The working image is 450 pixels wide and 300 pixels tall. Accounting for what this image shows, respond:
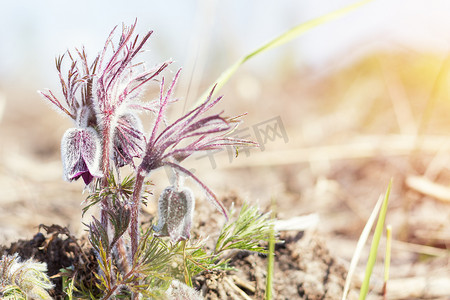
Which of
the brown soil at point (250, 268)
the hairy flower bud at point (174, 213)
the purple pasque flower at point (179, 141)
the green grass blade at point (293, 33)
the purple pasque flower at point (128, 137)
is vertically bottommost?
the brown soil at point (250, 268)

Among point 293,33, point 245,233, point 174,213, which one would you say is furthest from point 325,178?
point 174,213

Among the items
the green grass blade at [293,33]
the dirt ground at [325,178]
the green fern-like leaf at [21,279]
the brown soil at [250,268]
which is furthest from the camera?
the dirt ground at [325,178]

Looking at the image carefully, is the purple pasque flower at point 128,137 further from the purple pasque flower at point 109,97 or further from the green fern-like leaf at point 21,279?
the green fern-like leaf at point 21,279

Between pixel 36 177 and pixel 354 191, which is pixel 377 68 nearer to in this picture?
pixel 354 191

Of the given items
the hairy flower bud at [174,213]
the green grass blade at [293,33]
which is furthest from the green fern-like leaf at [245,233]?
the green grass blade at [293,33]

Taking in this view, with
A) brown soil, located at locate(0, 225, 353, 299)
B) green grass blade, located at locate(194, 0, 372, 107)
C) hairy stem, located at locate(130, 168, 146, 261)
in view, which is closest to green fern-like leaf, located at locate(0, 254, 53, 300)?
brown soil, located at locate(0, 225, 353, 299)

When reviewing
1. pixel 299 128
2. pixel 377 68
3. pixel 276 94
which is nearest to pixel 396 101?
pixel 299 128

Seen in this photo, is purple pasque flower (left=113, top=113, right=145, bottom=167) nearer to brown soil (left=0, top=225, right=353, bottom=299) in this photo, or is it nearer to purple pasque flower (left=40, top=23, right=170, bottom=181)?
purple pasque flower (left=40, top=23, right=170, bottom=181)
